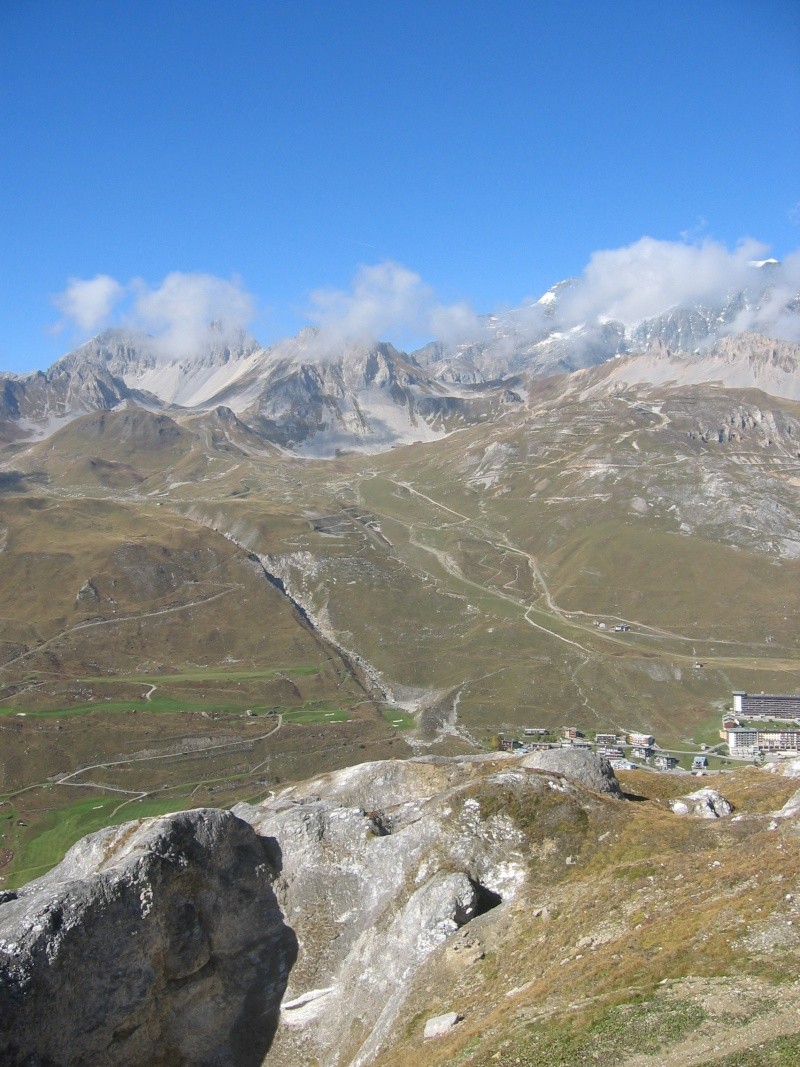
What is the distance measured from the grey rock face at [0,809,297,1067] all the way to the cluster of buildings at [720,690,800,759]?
156 m

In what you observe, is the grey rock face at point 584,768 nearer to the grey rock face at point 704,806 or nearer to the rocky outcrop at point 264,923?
the grey rock face at point 704,806

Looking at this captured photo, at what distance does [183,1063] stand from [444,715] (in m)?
150

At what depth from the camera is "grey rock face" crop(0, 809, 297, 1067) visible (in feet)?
123

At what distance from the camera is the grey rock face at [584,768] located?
5984 centimetres

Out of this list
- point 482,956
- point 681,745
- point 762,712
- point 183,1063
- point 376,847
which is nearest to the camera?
point 482,956

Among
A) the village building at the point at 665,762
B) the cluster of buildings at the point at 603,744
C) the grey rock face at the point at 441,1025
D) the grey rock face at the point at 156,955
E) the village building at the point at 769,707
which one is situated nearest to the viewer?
the grey rock face at the point at 441,1025

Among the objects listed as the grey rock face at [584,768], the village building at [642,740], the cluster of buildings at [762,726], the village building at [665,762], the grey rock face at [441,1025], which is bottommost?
the cluster of buildings at [762,726]

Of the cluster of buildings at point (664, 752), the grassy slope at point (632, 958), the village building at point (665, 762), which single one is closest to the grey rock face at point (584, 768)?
the grassy slope at point (632, 958)

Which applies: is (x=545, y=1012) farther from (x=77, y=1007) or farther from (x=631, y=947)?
(x=77, y=1007)

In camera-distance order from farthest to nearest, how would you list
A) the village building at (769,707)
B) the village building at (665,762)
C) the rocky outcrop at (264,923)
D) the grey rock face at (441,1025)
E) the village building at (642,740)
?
1. the village building at (769,707)
2. the village building at (642,740)
3. the village building at (665,762)
4. the rocky outcrop at (264,923)
5. the grey rock face at (441,1025)

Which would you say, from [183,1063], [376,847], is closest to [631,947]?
[376,847]

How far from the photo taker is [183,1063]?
139 feet

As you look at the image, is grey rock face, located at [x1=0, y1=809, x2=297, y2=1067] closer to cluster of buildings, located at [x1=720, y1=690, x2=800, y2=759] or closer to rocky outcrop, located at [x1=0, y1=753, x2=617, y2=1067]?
rocky outcrop, located at [x1=0, y1=753, x2=617, y2=1067]

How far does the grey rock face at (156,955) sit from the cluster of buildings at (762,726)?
513 feet
